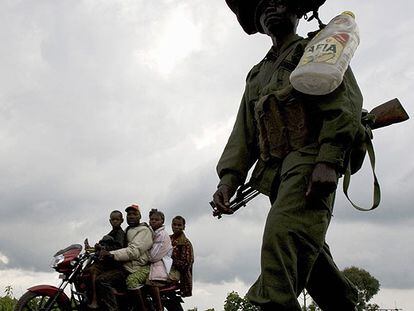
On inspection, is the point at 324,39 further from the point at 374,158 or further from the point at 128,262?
the point at 128,262

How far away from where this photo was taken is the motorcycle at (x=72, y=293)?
778 centimetres

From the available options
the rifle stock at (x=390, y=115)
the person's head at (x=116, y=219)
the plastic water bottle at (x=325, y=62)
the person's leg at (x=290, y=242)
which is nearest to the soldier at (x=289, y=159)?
the person's leg at (x=290, y=242)

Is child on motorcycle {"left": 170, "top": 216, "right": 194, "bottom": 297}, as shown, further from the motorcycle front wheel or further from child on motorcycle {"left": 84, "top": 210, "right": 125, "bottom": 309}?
the motorcycle front wheel

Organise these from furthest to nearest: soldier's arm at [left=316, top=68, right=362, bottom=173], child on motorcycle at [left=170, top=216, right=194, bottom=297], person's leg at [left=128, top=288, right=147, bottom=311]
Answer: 1. child on motorcycle at [left=170, top=216, right=194, bottom=297]
2. person's leg at [left=128, top=288, right=147, bottom=311]
3. soldier's arm at [left=316, top=68, right=362, bottom=173]

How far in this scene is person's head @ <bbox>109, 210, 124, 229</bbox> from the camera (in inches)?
324

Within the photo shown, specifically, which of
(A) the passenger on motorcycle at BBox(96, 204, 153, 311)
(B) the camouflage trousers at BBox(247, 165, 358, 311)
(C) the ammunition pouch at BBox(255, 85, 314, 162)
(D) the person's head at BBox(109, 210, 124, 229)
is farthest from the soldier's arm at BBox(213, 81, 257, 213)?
(D) the person's head at BBox(109, 210, 124, 229)

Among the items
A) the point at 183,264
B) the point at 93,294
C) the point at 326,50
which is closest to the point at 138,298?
the point at 93,294

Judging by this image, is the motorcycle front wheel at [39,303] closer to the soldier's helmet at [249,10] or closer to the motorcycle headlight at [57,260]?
the motorcycle headlight at [57,260]

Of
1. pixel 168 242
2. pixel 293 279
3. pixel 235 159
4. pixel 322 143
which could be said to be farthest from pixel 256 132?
pixel 168 242

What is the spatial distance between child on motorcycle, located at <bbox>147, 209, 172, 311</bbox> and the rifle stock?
190 inches

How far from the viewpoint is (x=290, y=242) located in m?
2.95

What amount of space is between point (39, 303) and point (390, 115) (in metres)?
5.70

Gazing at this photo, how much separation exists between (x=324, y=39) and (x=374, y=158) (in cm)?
69

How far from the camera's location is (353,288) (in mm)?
3369
